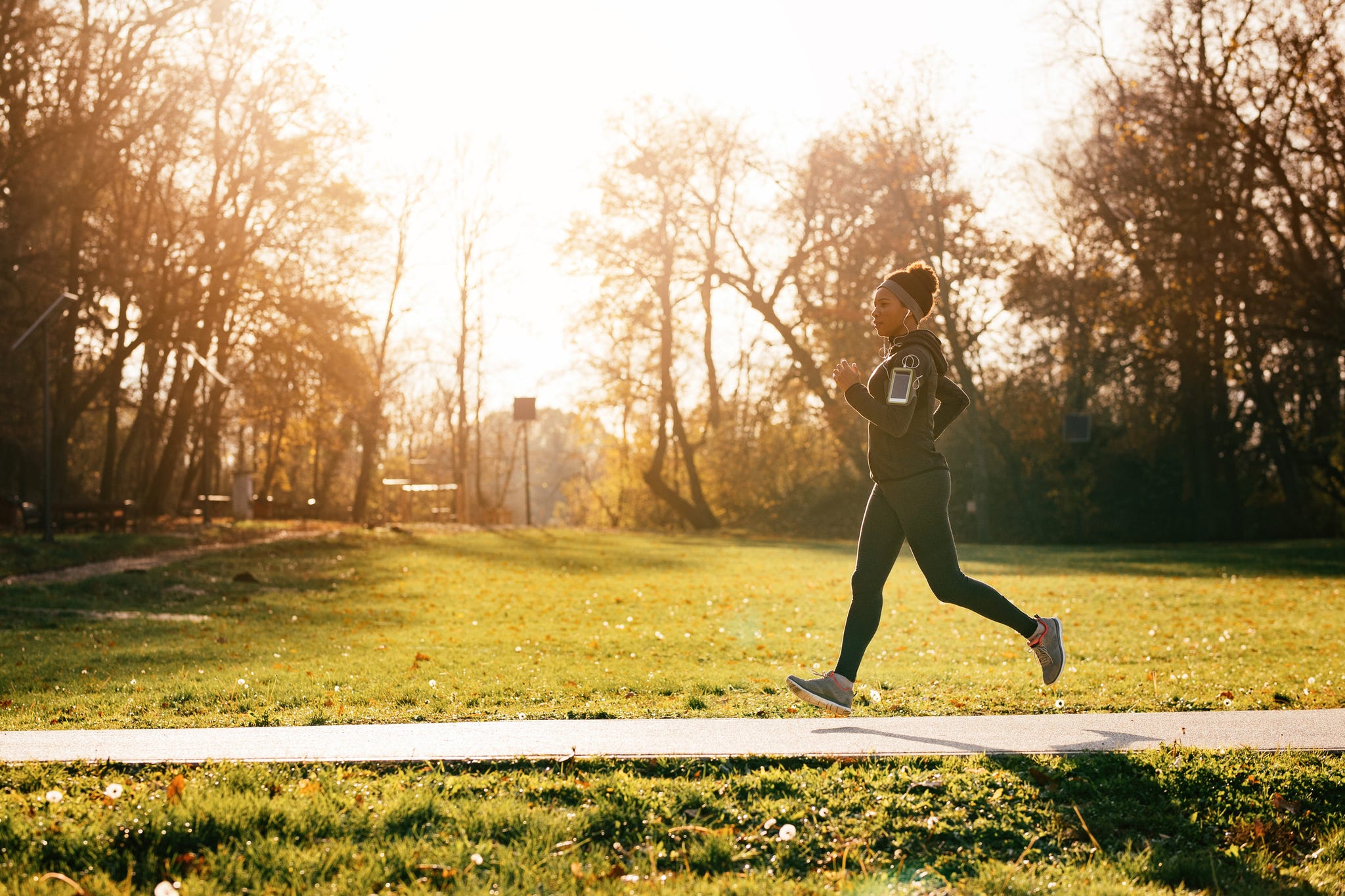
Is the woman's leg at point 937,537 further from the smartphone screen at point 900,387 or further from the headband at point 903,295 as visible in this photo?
the headband at point 903,295

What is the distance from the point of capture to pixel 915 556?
589cm

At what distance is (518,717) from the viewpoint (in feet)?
21.5

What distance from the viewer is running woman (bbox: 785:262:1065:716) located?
580cm

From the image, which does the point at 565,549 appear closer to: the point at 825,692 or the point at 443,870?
the point at 825,692

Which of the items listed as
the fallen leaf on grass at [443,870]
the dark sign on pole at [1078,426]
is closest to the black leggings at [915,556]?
the fallen leaf on grass at [443,870]

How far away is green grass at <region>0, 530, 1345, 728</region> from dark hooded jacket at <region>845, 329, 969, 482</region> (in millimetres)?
1563

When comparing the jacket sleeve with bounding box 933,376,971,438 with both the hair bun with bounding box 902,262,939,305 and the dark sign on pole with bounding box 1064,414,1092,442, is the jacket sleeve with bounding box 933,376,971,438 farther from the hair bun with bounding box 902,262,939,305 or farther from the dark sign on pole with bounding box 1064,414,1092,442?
the dark sign on pole with bounding box 1064,414,1092,442

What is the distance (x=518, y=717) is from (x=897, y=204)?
33.8m

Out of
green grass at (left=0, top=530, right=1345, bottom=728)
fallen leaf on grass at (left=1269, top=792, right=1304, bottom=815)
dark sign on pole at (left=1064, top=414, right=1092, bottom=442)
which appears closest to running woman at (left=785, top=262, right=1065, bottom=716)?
green grass at (left=0, top=530, right=1345, bottom=728)

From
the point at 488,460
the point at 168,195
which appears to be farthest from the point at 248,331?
the point at 488,460

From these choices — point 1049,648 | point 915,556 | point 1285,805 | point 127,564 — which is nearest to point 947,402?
point 915,556

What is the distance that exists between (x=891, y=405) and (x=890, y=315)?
22.5 inches

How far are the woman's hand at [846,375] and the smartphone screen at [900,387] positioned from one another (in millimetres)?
166

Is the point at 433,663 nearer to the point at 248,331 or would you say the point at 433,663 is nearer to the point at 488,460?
the point at 248,331
